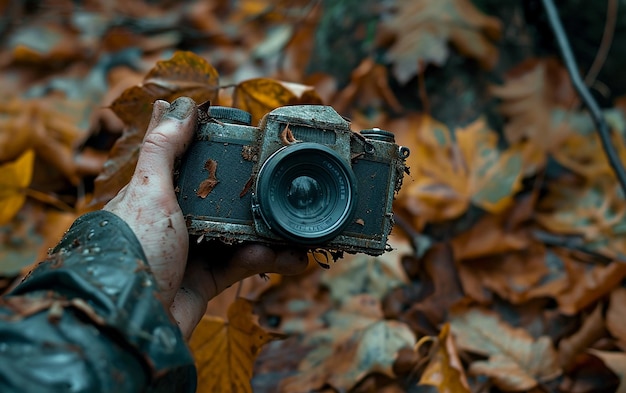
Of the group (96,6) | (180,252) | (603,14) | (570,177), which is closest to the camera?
(180,252)

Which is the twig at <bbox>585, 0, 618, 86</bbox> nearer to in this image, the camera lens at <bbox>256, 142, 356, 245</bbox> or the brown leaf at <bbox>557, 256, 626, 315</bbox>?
the brown leaf at <bbox>557, 256, 626, 315</bbox>

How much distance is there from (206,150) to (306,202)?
193mm

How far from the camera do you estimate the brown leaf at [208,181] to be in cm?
106

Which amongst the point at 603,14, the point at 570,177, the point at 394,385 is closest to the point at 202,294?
the point at 394,385

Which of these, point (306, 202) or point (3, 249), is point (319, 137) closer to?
point (306, 202)

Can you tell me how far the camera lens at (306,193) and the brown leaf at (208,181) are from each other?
3.4 inches

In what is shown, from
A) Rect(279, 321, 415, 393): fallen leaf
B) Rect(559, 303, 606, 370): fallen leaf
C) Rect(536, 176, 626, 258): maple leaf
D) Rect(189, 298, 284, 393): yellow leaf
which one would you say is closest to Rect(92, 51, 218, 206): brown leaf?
Rect(189, 298, 284, 393): yellow leaf

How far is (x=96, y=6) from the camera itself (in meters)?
2.92

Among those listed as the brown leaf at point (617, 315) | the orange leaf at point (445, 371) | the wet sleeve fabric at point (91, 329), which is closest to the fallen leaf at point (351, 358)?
the orange leaf at point (445, 371)

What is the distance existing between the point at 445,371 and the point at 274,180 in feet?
1.74

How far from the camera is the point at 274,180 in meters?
1.04

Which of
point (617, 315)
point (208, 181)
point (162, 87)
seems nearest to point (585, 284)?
point (617, 315)

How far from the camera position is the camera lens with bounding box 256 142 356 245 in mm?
1022

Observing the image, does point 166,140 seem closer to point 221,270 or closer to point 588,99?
point 221,270
